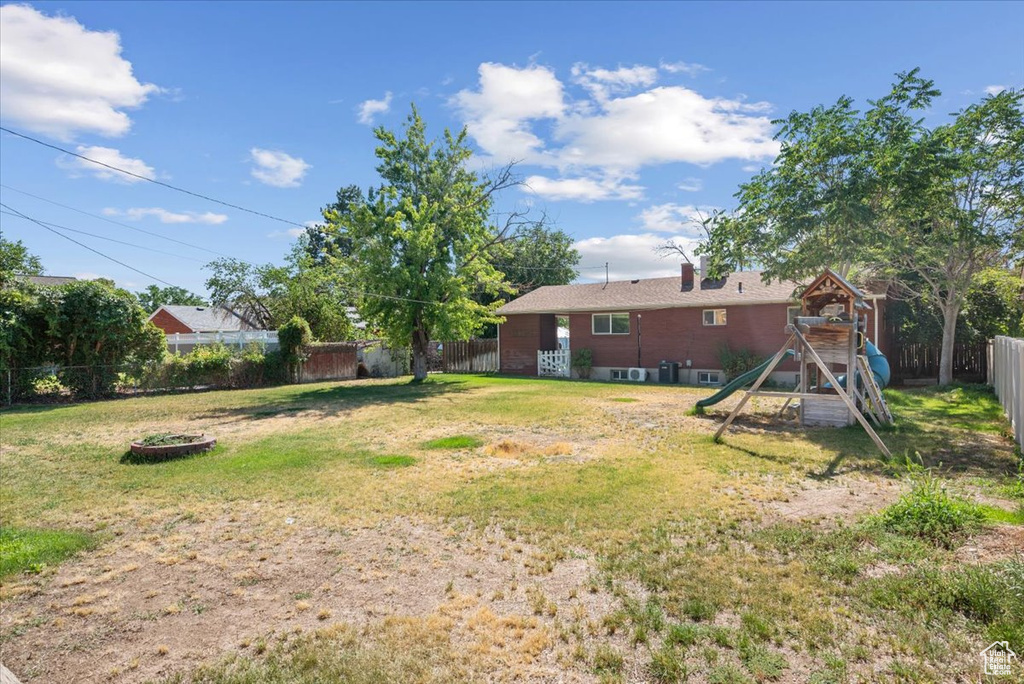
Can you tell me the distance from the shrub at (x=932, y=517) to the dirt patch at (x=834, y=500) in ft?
1.62

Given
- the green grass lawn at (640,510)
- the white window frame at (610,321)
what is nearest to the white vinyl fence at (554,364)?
the white window frame at (610,321)

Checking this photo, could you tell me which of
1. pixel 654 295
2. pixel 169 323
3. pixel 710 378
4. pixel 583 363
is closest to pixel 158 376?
pixel 583 363

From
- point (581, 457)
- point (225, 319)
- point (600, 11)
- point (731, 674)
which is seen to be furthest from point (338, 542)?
point (225, 319)

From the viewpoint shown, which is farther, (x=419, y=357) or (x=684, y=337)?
(x=419, y=357)

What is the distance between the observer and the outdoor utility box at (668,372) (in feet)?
71.2

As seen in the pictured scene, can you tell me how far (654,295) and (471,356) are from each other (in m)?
10.3

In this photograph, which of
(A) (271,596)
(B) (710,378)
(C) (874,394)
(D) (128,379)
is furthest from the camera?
(B) (710,378)

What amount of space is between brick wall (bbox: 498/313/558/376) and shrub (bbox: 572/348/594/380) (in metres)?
2.15

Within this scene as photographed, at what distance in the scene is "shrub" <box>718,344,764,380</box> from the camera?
19672 millimetres

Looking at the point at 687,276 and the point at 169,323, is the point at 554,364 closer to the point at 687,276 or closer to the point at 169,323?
the point at 687,276

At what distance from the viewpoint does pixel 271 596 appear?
4.04 meters

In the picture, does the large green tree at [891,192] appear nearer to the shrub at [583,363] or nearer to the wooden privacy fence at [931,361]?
the wooden privacy fence at [931,361]

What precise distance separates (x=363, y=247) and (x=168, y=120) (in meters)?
7.41

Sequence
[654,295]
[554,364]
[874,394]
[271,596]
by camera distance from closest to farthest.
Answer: [271,596], [874,394], [654,295], [554,364]
